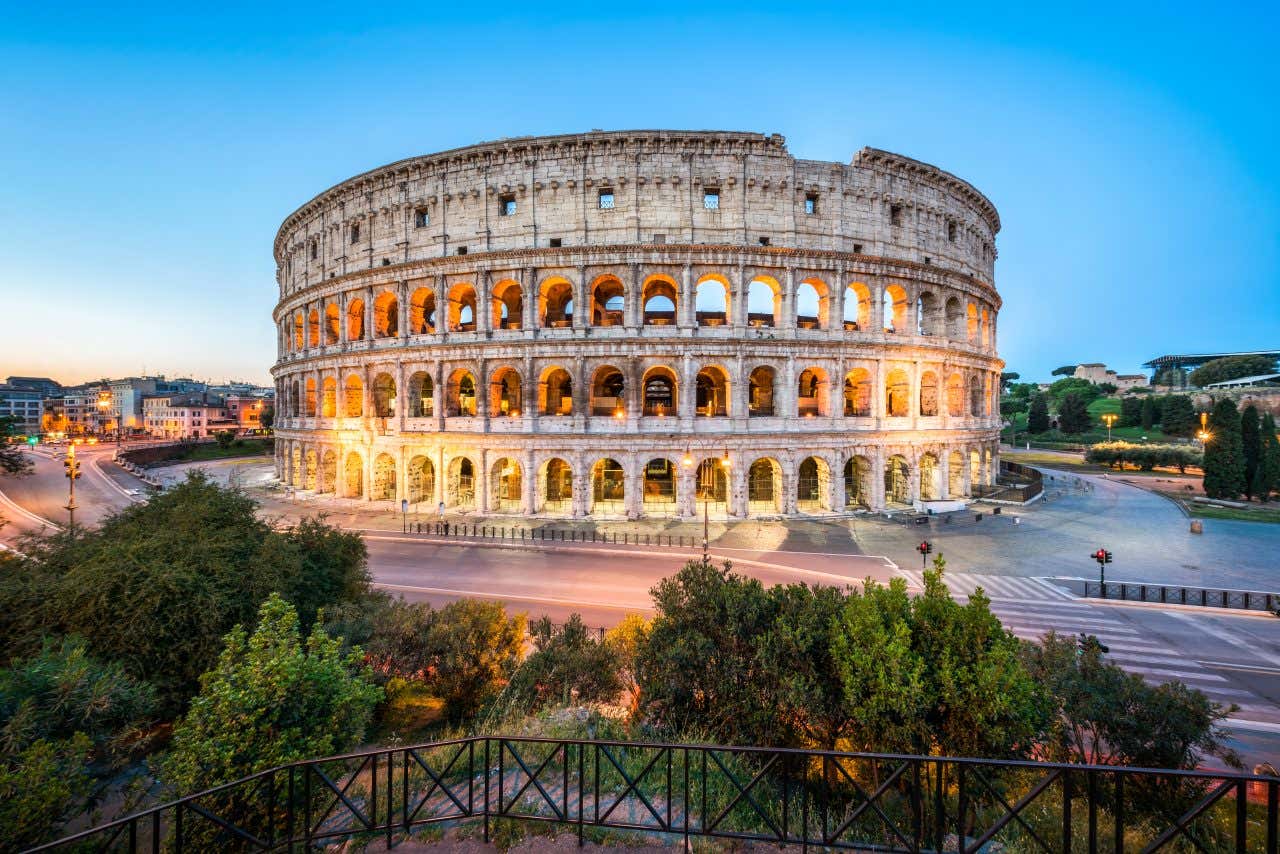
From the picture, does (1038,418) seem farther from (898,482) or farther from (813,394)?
(813,394)

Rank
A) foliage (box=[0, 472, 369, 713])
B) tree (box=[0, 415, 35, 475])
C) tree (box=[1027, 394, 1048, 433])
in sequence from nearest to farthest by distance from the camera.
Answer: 1. foliage (box=[0, 472, 369, 713])
2. tree (box=[0, 415, 35, 475])
3. tree (box=[1027, 394, 1048, 433])

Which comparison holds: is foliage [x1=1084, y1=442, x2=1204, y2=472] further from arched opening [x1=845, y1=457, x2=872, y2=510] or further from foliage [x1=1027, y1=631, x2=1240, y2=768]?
foliage [x1=1027, y1=631, x2=1240, y2=768]

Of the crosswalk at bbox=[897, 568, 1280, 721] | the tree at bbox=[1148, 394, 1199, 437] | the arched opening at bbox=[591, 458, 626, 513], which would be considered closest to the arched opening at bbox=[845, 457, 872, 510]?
the crosswalk at bbox=[897, 568, 1280, 721]

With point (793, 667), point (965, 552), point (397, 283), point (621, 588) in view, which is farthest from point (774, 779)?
Answer: point (397, 283)

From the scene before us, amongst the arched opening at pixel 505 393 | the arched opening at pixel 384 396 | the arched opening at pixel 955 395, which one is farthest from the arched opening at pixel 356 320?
the arched opening at pixel 955 395

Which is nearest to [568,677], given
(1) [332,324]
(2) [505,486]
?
(2) [505,486]
